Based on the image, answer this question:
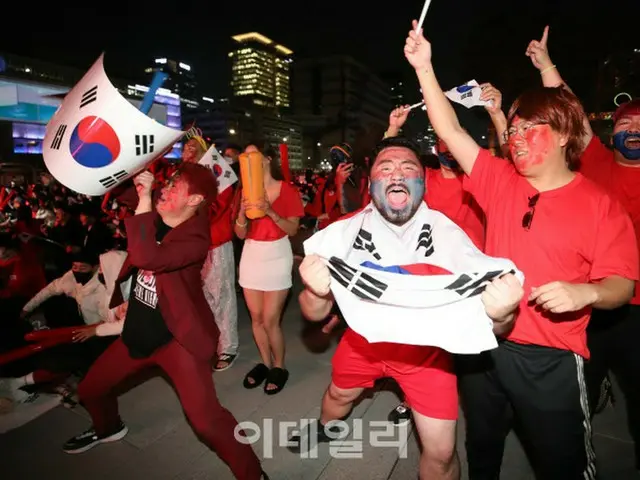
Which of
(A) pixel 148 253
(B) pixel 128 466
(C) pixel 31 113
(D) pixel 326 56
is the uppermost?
(D) pixel 326 56

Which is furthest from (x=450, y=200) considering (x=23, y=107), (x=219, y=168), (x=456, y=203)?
(x=23, y=107)

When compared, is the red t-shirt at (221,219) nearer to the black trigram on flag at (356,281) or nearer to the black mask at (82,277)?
the black mask at (82,277)

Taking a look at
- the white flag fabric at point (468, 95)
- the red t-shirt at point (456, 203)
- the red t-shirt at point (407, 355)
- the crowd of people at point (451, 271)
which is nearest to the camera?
the crowd of people at point (451, 271)

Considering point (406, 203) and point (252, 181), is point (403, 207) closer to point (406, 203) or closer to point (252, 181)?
point (406, 203)

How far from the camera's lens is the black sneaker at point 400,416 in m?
3.69

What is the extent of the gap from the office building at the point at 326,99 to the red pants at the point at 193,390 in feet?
388

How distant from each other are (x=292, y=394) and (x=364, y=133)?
291 cm

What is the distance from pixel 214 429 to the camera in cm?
264

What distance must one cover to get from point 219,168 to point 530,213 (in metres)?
3.13

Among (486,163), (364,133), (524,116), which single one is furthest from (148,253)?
(364,133)

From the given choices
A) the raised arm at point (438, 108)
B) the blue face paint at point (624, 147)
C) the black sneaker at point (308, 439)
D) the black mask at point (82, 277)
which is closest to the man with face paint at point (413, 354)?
the raised arm at point (438, 108)

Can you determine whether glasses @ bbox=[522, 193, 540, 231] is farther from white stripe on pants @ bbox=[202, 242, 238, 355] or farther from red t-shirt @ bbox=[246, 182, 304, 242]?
white stripe on pants @ bbox=[202, 242, 238, 355]

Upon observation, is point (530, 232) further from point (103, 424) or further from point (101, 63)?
point (103, 424)

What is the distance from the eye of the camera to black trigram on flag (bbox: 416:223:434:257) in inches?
89.1
